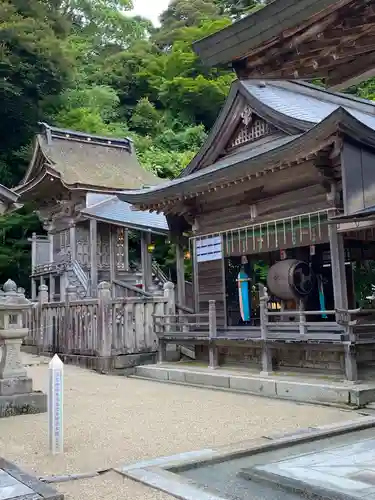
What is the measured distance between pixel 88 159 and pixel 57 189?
201 centimetres

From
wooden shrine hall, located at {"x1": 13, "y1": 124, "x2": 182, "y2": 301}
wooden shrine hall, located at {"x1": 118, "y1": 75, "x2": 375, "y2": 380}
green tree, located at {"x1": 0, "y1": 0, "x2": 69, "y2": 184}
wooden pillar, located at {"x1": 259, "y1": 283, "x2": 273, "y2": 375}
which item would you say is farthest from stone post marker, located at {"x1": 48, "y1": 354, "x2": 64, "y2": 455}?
green tree, located at {"x1": 0, "y1": 0, "x2": 69, "y2": 184}

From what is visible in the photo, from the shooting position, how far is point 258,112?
11.9 metres

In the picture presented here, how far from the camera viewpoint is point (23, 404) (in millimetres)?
7812

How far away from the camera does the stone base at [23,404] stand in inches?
300

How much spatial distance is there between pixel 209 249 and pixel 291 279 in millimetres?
2427

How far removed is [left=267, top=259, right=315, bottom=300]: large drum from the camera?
36.1 feet

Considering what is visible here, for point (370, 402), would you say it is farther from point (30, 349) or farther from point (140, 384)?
point (30, 349)

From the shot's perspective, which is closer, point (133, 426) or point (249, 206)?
point (133, 426)

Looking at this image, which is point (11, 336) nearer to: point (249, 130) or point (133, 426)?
point (133, 426)

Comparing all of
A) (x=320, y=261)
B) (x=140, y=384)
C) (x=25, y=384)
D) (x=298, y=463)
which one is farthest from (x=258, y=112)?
(x=298, y=463)

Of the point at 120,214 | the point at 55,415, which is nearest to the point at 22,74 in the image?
the point at 120,214

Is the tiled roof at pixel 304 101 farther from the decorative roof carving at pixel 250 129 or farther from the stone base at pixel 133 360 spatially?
the stone base at pixel 133 360

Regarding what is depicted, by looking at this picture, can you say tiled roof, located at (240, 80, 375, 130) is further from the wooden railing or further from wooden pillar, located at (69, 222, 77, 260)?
wooden pillar, located at (69, 222, 77, 260)

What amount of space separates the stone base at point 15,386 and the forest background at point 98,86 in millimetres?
16440
